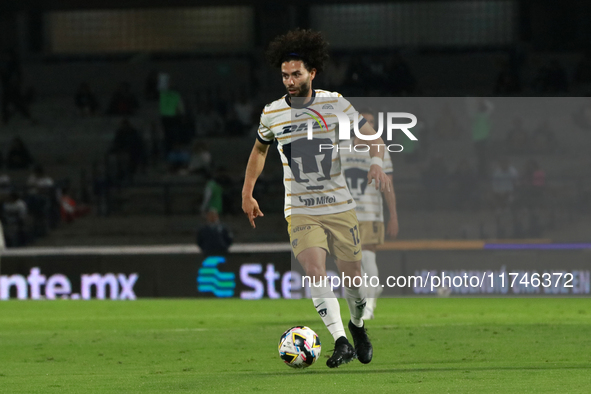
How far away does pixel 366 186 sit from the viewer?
33.7ft

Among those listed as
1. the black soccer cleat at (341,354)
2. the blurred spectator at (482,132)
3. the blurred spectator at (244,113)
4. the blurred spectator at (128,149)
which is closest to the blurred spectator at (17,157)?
the blurred spectator at (128,149)

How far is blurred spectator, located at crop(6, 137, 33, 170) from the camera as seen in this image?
2452 cm

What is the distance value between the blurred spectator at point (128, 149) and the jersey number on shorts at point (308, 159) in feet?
55.9

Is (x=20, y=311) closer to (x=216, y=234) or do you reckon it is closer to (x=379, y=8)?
(x=216, y=234)

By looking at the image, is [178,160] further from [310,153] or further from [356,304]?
[310,153]

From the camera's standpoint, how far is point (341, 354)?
648 centimetres

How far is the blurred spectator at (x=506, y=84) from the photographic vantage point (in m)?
25.1

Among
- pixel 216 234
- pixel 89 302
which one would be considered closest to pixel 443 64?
pixel 216 234

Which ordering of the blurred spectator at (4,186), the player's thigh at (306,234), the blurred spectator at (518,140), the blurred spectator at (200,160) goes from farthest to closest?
the blurred spectator at (200,160) < the blurred spectator at (4,186) < the blurred spectator at (518,140) < the player's thigh at (306,234)

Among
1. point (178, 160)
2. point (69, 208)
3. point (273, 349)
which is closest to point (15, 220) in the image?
point (69, 208)

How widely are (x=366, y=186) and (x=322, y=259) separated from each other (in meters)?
3.72

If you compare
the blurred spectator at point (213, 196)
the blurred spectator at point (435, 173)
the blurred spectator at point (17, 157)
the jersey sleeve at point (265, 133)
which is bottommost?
the blurred spectator at point (213, 196)

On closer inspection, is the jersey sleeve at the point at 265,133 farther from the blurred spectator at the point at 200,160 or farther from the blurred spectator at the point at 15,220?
the blurred spectator at the point at 200,160

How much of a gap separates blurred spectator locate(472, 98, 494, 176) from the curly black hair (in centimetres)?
1082
